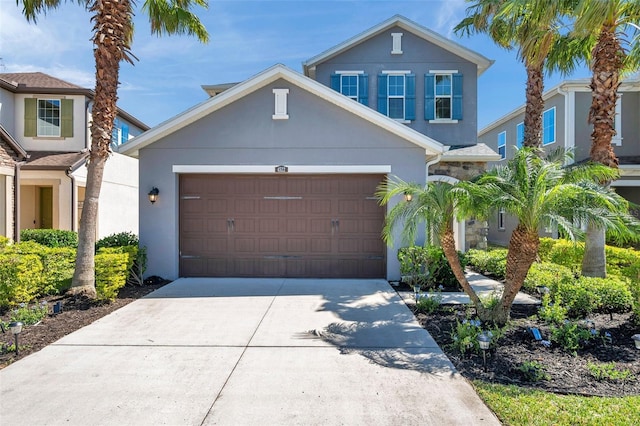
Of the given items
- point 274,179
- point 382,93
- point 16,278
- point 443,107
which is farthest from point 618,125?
point 16,278

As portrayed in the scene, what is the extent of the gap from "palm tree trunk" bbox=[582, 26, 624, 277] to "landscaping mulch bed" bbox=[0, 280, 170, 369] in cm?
965

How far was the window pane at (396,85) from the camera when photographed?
1300 centimetres

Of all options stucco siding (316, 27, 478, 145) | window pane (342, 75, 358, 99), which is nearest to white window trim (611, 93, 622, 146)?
stucco siding (316, 27, 478, 145)

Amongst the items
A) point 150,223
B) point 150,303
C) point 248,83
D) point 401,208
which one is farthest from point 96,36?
point 401,208

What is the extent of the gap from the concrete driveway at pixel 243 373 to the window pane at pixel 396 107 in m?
8.00

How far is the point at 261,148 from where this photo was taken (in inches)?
363

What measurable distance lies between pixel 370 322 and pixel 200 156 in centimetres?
578

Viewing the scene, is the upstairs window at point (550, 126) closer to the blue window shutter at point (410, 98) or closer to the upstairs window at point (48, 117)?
the blue window shutter at point (410, 98)

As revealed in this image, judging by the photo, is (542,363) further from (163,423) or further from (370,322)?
(163,423)

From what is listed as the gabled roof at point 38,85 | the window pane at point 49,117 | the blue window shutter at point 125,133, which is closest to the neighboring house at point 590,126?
the blue window shutter at point 125,133

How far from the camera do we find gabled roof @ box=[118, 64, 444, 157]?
347 inches

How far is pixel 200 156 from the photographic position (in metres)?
9.27

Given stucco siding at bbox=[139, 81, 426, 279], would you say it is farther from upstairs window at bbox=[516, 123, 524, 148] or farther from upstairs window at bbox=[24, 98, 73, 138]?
upstairs window at bbox=[516, 123, 524, 148]

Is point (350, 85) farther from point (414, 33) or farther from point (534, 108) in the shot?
point (534, 108)
